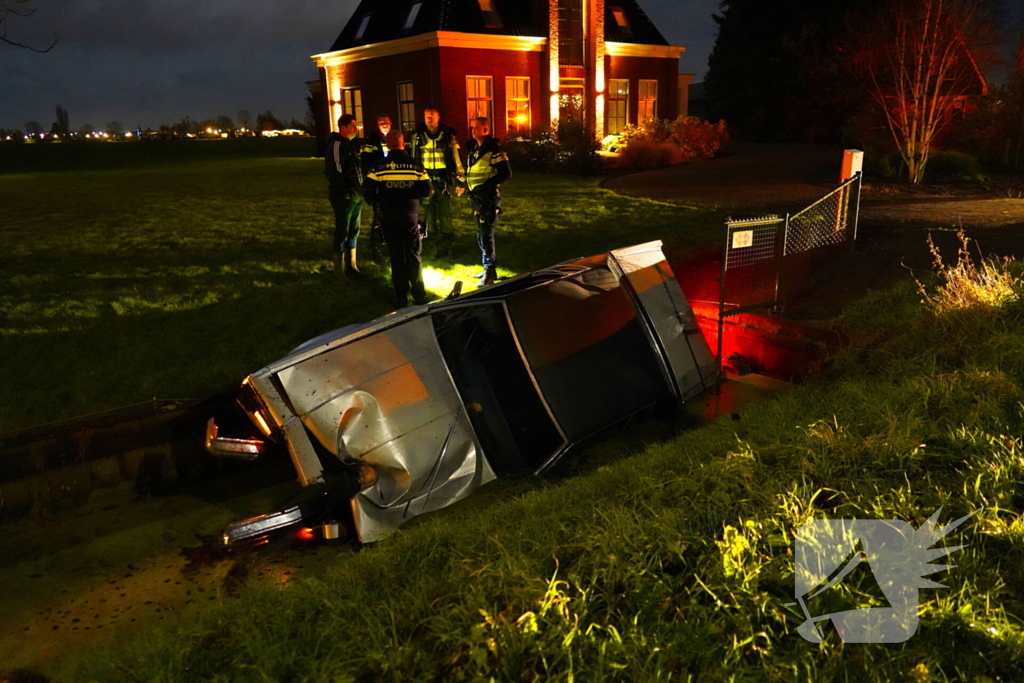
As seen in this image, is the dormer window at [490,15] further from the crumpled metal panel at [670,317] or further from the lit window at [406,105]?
the crumpled metal panel at [670,317]

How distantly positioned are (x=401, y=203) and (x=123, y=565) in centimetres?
445

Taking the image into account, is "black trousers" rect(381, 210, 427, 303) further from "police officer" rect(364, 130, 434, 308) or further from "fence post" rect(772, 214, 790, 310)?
"fence post" rect(772, 214, 790, 310)

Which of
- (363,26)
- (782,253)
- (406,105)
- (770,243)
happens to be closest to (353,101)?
(363,26)

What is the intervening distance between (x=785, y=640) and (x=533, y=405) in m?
2.56

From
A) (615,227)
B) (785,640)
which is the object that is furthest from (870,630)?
(615,227)

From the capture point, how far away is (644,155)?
21266 millimetres

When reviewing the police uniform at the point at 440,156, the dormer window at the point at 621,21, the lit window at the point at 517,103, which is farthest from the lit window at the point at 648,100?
the police uniform at the point at 440,156

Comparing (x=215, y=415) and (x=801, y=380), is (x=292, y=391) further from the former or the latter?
(x=801, y=380)

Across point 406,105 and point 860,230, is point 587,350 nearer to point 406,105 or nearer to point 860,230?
point 860,230

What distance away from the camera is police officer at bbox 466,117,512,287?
8.84 metres

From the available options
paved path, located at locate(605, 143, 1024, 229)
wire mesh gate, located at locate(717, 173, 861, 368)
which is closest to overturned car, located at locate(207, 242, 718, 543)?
wire mesh gate, located at locate(717, 173, 861, 368)

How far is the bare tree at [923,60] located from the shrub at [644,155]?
19.9ft

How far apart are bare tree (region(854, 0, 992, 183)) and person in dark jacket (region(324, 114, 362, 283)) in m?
12.1

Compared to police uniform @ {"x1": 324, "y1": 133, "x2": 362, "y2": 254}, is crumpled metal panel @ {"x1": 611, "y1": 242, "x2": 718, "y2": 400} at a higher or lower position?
lower
